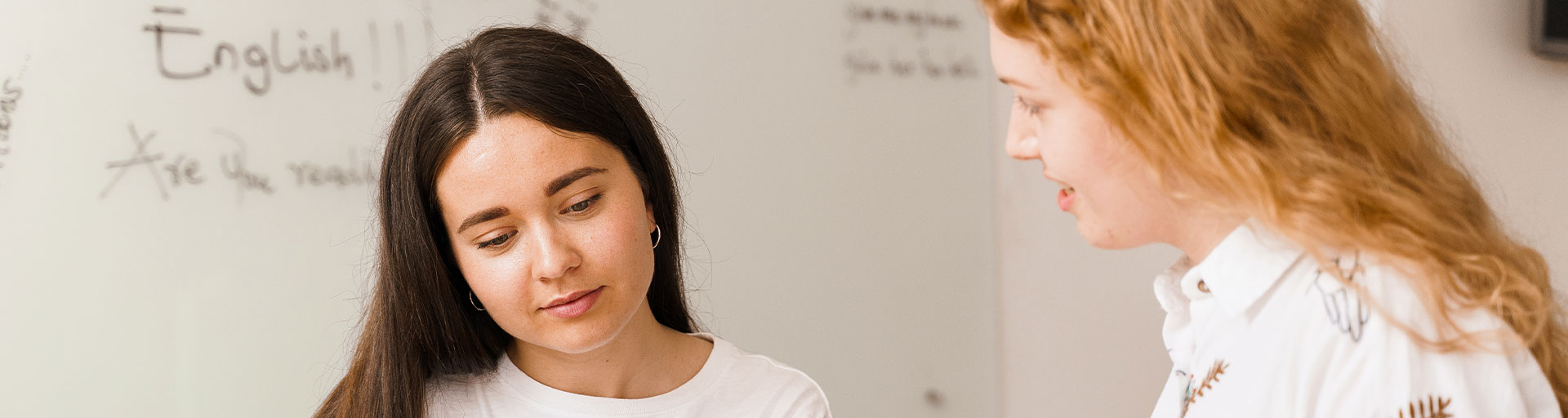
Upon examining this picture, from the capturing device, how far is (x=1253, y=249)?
741mm

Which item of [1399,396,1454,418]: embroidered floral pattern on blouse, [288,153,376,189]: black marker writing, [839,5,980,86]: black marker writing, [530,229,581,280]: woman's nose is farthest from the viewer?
[839,5,980,86]: black marker writing

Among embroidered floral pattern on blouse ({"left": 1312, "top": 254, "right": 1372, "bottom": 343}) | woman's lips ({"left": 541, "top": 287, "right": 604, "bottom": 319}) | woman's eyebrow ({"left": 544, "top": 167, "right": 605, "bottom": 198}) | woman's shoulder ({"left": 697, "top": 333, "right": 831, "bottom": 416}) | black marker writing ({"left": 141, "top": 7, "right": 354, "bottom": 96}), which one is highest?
black marker writing ({"left": 141, "top": 7, "right": 354, "bottom": 96})

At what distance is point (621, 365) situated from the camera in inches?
Answer: 45.6

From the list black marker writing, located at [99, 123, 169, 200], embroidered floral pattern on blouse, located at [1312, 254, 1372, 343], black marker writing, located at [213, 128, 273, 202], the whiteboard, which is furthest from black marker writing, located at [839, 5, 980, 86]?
embroidered floral pattern on blouse, located at [1312, 254, 1372, 343]

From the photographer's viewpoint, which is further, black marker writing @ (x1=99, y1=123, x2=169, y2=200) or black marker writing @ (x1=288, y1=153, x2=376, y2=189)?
black marker writing @ (x1=288, y1=153, x2=376, y2=189)

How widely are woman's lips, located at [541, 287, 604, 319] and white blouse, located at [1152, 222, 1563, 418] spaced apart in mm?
547

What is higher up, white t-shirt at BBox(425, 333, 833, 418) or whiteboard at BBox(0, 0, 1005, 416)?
whiteboard at BBox(0, 0, 1005, 416)

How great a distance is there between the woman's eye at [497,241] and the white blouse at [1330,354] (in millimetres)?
608

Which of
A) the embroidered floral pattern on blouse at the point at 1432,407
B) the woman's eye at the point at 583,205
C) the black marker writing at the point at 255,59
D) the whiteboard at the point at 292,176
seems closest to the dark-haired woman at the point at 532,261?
the woman's eye at the point at 583,205

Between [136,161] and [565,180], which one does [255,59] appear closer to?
[136,161]

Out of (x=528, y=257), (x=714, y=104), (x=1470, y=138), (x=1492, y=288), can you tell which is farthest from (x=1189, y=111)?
(x=1470, y=138)

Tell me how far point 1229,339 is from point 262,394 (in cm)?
125

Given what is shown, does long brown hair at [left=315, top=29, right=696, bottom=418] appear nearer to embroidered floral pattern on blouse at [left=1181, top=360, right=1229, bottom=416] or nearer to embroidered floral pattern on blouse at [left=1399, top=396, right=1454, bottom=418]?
embroidered floral pattern on blouse at [left=1181, top=360, right=1229, bottom=416]

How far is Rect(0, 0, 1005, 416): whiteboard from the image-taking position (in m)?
1.32
